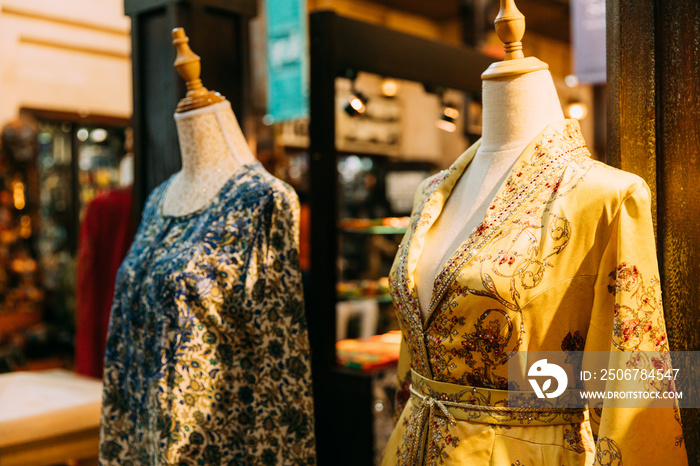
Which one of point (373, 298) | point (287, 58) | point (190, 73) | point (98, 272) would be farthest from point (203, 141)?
point (287, 58)

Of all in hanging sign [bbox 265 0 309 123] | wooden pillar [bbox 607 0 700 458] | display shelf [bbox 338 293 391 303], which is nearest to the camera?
wooden pillar [bbox 607 0 700 458]

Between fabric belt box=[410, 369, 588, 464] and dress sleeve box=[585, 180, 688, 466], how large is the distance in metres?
0.08

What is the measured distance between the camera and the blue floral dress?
1707 millimetres

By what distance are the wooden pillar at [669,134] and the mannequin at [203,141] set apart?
3.35 ft

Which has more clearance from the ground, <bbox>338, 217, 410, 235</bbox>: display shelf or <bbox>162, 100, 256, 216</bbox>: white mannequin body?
<bbox>162, 100, 256, 216</bbox>: white mannequin body

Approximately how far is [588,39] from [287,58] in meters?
1.97

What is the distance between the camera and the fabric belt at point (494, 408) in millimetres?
1184

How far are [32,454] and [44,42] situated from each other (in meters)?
4.18

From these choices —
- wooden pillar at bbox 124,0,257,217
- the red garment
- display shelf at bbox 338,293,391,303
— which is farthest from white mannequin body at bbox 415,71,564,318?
display shelf at bbox 338,293,391,303

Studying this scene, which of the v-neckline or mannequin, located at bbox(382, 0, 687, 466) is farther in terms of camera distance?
the v-neckline

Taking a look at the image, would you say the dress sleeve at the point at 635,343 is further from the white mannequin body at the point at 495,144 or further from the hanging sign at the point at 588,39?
the hanging sign at the point at 588,39

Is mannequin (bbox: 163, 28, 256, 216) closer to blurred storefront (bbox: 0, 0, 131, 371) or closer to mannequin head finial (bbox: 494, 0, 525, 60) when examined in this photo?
mannequin head finial (bbox: 494, 0, 525, 60)

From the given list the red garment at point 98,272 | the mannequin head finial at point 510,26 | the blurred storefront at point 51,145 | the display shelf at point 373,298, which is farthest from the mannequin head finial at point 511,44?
the blurred storefront at point 51,145

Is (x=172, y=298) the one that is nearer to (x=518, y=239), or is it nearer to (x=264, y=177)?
(x=264, y=177)
